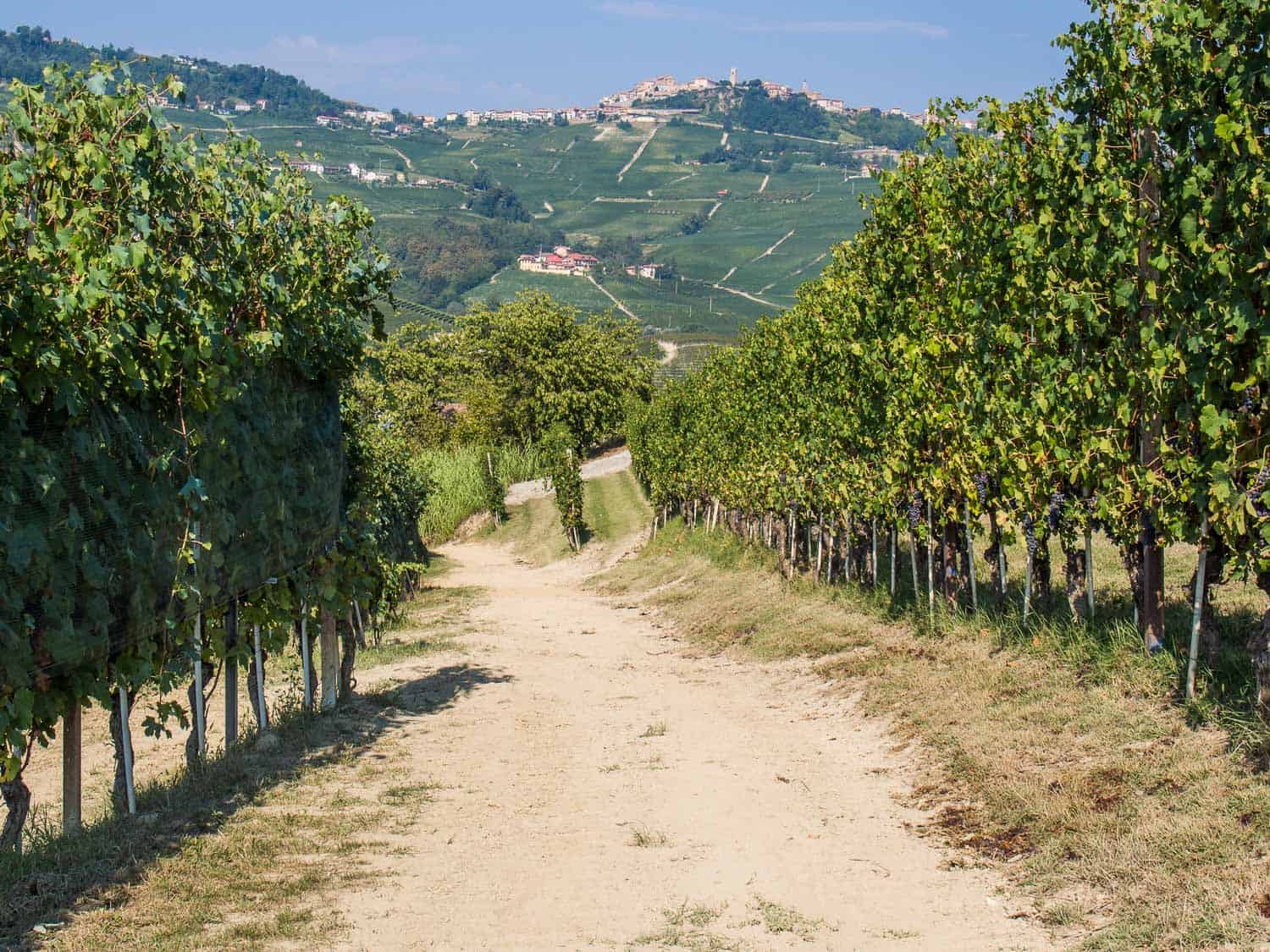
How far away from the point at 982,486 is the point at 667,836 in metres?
5.98

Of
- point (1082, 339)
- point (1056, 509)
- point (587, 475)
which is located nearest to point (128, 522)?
point (1082, 339)

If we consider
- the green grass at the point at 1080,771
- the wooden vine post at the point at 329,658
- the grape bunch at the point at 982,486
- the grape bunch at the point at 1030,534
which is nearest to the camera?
the green grass at the point at 1080,771

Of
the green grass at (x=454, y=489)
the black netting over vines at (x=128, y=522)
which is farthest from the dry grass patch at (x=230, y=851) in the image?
the green grass at (x=454, y=489)

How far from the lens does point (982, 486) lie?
12.5 metres

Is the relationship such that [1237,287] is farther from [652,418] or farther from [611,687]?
[652,418]

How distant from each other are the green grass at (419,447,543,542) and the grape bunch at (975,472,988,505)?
3777cm

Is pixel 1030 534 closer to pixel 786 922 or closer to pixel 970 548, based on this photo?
pixel 970 548

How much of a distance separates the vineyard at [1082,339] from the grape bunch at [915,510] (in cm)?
7

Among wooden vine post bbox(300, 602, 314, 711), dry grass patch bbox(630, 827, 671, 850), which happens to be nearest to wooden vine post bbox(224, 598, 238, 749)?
wooden vine post bbox(300, 602, 314, 711)

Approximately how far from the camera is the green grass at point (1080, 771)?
5.90 meters

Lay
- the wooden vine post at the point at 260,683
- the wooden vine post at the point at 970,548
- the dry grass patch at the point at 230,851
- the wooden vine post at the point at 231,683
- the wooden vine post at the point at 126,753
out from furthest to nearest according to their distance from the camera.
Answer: the wooden vine post at the point at 970,548 → the wooden vine post at the point at 260,683 → the wooden vine post at the point at 231,683 → the wooden vine post at the point at 126,753 → the dry grass patch at the point at 230,851

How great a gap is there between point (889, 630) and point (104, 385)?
1003 cm

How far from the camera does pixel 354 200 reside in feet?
39.5

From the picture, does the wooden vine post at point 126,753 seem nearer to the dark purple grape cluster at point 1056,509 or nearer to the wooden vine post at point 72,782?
the wooden vine post at point 72,782
